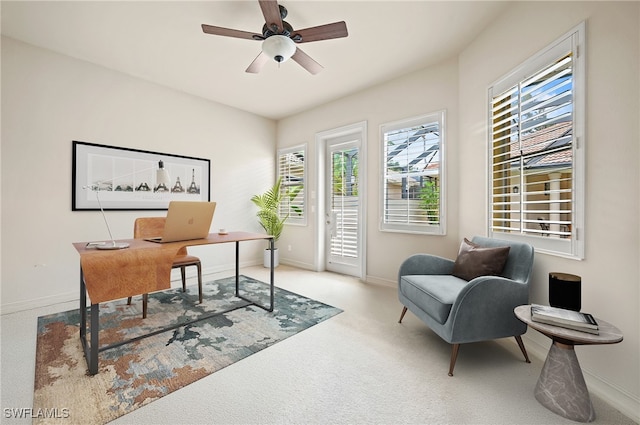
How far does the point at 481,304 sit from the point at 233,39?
3269 mm

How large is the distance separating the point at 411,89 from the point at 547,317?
9.86 feet

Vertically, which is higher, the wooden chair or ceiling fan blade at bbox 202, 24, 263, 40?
ceiling fan blade at bbox 202, 24, 263, 40

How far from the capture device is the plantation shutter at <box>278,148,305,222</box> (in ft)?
16.4

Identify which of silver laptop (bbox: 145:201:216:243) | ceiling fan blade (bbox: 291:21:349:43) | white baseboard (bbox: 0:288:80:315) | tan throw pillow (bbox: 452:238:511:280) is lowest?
white baseboard (bbox: 0:288:80:315)

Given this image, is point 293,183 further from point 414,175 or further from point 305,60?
point 305,60

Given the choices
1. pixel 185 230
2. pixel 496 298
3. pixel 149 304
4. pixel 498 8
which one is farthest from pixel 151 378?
pixel 498 8

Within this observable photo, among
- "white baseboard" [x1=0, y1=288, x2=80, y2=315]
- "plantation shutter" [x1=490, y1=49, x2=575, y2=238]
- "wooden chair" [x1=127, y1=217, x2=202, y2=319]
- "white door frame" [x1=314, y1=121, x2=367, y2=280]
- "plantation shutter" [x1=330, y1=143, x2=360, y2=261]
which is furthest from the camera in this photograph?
"plantation shutter" [x1=330, y1=143, x2=360, y2=261]

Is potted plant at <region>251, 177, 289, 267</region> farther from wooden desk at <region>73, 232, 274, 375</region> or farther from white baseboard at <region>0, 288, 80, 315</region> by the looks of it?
wooden desk at <region>73, 232, 274, 375</region>

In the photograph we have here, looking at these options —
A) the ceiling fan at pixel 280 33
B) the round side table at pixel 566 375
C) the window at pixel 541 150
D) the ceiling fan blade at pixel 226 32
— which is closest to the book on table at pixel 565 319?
the round side table at pixel 566 375

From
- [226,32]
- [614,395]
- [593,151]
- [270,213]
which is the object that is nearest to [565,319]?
[614,395]

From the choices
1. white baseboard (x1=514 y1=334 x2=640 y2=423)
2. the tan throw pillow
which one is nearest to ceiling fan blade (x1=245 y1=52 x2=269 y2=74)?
the tan throw pillow

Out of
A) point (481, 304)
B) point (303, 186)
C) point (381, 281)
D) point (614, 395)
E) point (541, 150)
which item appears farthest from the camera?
point (303, 186)

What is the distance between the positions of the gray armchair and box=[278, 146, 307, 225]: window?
3.16 m

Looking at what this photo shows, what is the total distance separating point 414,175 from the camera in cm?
356
